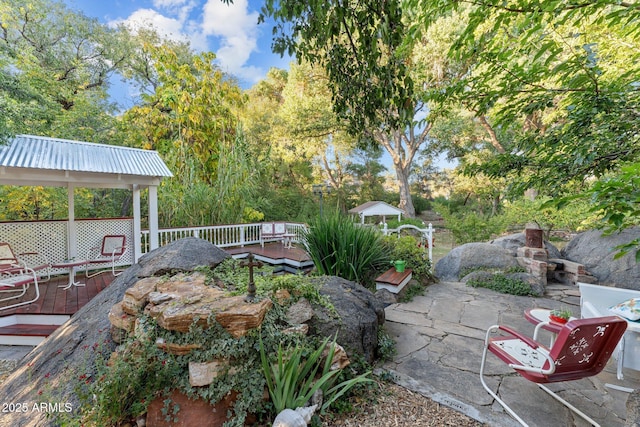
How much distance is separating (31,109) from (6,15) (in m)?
6.00

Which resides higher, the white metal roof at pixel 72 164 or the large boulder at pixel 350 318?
the white metal roof at pixel 72 164

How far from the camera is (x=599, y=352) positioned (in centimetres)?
189

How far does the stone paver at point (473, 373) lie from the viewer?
1965mm

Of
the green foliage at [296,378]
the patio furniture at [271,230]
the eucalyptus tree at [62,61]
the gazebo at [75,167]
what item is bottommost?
the green foliage at [296,378]

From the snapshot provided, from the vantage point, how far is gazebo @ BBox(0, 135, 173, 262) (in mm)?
4500

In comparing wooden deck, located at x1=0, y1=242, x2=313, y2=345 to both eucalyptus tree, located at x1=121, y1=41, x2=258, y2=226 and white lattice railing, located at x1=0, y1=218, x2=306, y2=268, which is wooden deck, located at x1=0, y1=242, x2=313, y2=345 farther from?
eucalyptus tree, located at x1=121, y1=41, x2=258, y2=226

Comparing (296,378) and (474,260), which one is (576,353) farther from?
(474,260)

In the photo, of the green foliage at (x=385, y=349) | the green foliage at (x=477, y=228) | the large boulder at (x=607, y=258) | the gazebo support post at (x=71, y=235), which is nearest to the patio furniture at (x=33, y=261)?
the gazebo support post at (x=71, y=235)

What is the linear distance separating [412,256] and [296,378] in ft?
11.5

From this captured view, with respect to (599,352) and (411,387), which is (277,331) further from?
(599,352)

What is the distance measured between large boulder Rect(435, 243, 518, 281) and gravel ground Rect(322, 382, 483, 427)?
13.6 ft

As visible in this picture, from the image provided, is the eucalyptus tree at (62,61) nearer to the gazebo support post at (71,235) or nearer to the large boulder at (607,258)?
the gazebo support post at (71,235)

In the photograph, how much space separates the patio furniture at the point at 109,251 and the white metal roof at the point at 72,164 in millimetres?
1149

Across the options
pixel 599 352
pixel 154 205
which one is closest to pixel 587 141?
pixel 599 352
